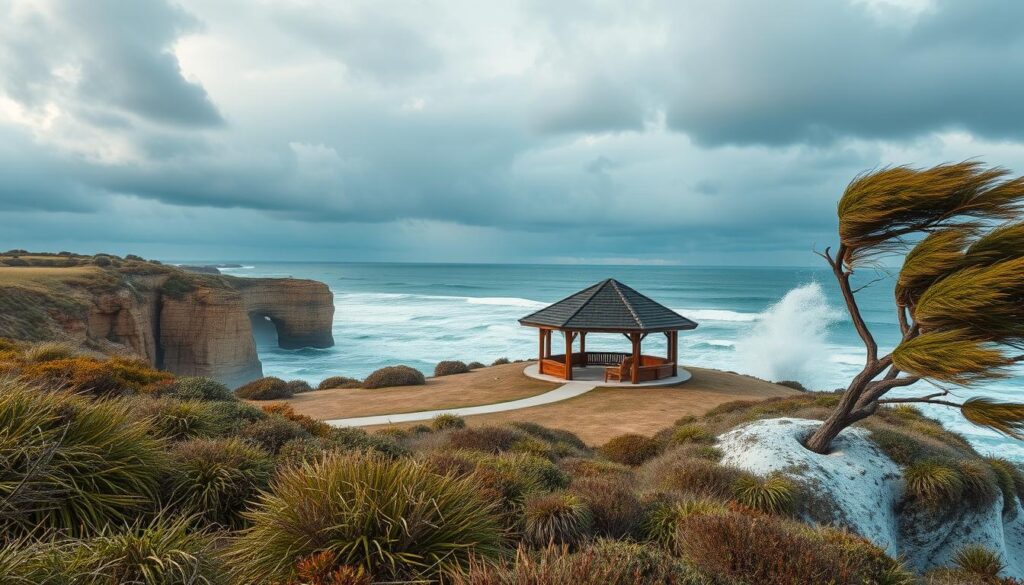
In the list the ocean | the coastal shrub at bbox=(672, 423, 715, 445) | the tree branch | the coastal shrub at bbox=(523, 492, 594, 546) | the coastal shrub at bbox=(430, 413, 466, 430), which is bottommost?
the ocean

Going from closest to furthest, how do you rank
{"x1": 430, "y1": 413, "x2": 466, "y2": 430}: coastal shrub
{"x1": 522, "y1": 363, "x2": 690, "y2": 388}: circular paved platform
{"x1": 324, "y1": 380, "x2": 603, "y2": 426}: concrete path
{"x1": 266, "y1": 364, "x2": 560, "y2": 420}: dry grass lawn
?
1. {"x1": 430, "y1": 413, "x2": 466, "y2": 430}: coastal shrub
2. {"x1": 324, "y1": 380, "x2": 603, "y2": 426}: concrete path
3. {"x1": 266, "y1": 364, "x2": 560, "y2": 420}: dry grass lawn
4. {"x1": 522, "y1": 363, "x2": 690, "y2": 388}: circular paved platform

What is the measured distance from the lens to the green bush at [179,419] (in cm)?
656

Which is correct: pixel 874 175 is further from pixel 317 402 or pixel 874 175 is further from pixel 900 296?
pixel 317 402

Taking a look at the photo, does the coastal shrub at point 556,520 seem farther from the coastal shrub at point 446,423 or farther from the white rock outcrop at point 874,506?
the coastal shrub at point 446,423

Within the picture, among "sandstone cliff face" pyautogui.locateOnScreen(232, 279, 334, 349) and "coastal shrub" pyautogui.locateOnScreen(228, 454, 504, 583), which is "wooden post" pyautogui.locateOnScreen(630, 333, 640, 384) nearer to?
"coastal shrub" pyautogui.locateOnScreen(228, 454, 504, 583)

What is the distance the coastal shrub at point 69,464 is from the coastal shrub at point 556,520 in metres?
3.17

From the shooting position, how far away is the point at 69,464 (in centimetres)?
429

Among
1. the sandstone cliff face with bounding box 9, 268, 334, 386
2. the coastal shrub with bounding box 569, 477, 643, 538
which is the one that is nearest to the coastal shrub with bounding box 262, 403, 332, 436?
the coastal shrub with bounding box 569, 477, 643, 538

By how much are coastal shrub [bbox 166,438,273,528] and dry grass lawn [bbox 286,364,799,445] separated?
28.1 feet

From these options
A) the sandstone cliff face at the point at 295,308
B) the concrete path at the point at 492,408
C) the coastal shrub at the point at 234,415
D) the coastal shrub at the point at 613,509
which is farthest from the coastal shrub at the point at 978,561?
the sandstone cliff face at the point at 295,308

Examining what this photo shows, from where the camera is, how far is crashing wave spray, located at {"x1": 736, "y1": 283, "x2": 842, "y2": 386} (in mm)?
40781

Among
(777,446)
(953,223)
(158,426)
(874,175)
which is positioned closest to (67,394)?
(158,426)

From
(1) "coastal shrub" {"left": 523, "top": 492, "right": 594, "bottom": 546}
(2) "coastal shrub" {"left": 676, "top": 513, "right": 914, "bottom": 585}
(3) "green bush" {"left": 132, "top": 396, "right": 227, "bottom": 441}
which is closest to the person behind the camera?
(2) "coastal shrub" {"left": 676, "top": 513, "right": 914, "bottom": 585}

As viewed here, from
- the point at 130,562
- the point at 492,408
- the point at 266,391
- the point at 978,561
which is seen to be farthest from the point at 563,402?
the point at 130,562
